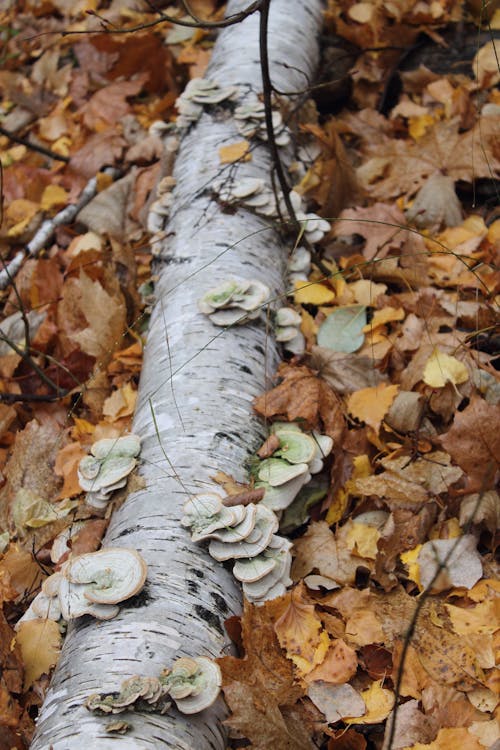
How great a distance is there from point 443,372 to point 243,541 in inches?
50.0

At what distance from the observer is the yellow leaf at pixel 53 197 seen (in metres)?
4.91

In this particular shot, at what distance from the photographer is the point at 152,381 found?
9.93 feet

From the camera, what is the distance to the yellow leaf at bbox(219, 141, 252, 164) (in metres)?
3.86

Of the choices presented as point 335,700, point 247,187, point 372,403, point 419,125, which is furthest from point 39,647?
point 419,125

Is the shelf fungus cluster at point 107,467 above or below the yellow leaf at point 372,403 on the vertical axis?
above

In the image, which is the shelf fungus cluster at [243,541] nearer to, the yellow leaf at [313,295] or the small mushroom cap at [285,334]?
the small mushroom cap at [285,334]

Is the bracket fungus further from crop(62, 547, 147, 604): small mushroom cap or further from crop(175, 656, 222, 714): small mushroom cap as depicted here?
crop(175, 656, 222, 714): small mushroom cap

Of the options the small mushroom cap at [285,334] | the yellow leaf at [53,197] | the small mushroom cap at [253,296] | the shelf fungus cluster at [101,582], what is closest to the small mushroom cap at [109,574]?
the shelf fungus cluster at [101,582]

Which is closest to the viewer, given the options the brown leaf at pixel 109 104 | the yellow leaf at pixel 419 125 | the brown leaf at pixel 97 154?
the yellow leaf at pixel 419 125

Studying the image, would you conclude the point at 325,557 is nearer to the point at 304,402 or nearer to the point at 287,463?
the point at 287,463

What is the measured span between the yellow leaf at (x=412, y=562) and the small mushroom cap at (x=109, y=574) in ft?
3.48

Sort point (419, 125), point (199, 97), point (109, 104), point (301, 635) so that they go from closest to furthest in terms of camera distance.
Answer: point (301, 635) < point (199, 97) < point (419, 125) < point (109, 104)

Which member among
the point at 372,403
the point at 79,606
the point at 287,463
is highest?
the point at 79,606

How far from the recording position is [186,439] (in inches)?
104
